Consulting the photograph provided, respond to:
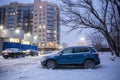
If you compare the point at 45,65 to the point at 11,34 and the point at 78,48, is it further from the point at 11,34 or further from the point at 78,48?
the point at 11,34

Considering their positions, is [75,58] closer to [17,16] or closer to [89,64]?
[89,64]

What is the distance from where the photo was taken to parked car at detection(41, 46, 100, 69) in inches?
618

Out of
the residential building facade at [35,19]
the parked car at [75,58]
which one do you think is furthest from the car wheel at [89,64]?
the residential building facade at [35,19]

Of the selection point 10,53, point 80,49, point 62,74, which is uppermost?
point 80,49

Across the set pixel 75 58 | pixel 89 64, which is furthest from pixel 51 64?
pixel 89 64

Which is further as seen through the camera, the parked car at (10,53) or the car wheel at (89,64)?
the parked car at (10,53)

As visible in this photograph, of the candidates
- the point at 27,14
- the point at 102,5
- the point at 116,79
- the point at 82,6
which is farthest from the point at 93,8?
the point at 27,14

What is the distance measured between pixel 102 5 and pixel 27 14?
116194 millimetres

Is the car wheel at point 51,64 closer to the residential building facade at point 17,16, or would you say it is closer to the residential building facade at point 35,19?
the residential building facade at point 35,19

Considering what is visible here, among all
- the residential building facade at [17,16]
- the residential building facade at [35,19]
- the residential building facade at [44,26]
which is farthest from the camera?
the residential building facade at [17,16]

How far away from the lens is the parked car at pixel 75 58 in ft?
51.5

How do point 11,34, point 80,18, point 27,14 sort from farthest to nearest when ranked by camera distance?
point 27,14, point 11,34, point 80,18

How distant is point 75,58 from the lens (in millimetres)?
15703

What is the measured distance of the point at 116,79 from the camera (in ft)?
34.7
